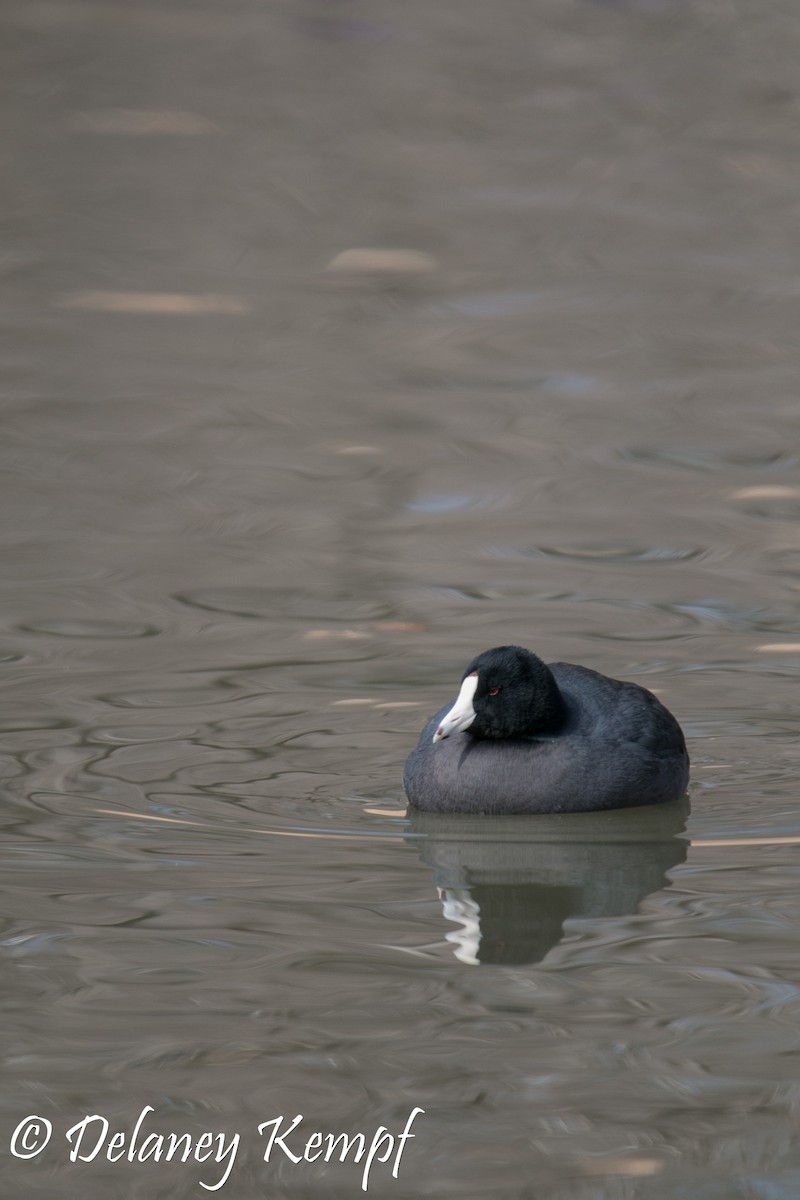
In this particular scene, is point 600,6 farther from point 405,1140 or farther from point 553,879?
point 405,1140

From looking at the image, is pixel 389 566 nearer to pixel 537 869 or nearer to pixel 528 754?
pixel 528 754

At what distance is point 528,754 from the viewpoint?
6.75 meters

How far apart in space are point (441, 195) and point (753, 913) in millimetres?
11389

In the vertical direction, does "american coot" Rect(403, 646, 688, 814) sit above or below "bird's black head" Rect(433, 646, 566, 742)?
below

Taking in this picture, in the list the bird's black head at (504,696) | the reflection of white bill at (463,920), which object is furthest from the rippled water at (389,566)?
the bird's black head at (504,696)

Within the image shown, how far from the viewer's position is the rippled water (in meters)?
4.72

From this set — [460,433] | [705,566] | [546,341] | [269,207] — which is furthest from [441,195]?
[705,566]

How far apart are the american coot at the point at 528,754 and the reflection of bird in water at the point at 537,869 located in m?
0.07
